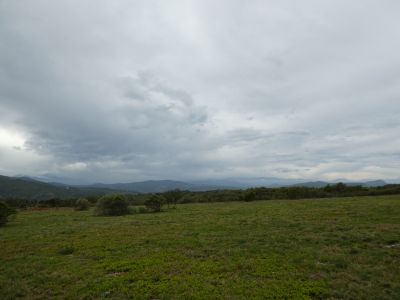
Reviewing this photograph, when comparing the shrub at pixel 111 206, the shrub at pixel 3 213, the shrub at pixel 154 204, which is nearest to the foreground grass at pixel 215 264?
the shrub at pixel 3 213

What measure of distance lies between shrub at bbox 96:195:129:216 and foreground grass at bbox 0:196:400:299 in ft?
61.6

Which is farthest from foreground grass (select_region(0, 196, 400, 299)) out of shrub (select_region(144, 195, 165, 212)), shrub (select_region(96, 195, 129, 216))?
shrub (select_region(144, 195, 165, 212))

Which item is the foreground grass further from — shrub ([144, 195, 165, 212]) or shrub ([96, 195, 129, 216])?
shrub ([144, 195, 165, 212])

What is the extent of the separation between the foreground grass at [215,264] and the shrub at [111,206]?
18.8m

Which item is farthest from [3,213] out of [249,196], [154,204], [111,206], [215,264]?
[249,196]

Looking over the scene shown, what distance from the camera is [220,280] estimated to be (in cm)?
974

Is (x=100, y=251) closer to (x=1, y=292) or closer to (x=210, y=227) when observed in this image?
(x=1, y=292)

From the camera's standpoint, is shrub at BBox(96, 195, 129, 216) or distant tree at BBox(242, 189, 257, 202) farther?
distant tree at BBox(242, 189, 257, 202)

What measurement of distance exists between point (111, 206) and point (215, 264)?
30.3 m

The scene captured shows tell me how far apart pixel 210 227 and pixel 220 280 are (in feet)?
37.9

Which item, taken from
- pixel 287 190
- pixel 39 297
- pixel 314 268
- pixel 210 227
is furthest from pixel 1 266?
pixel 287 190

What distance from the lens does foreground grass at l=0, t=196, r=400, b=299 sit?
9000 millimetres

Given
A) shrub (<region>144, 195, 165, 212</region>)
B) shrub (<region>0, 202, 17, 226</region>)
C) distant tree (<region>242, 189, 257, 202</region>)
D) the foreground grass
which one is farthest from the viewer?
distant tree (<region>242, 189, 257, 202</region>)

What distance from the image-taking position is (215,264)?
11.7 meters
